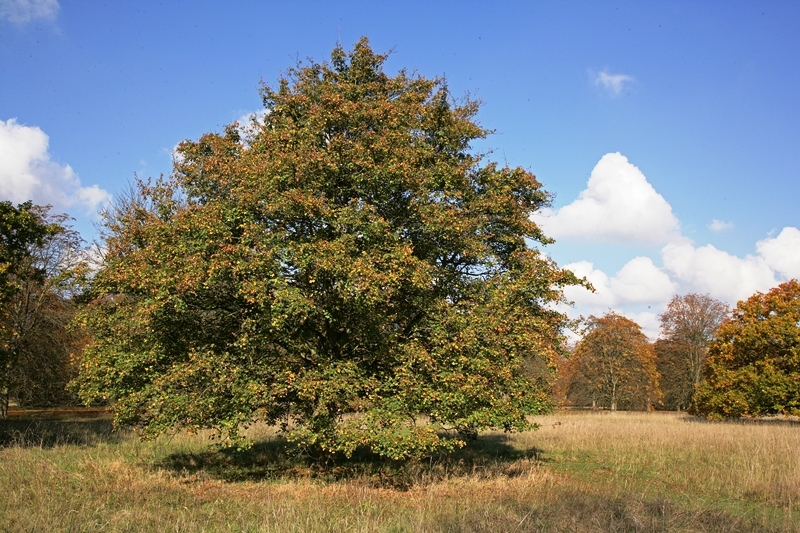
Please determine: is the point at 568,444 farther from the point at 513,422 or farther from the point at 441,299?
the point at 441,299

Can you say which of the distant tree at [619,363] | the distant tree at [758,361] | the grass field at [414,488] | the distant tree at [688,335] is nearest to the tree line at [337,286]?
the grass field at [414,488]

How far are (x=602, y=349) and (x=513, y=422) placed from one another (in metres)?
42.8

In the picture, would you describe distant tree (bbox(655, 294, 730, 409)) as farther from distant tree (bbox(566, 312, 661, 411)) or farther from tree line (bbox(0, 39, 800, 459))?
tree line (bbox(0, 39, 800, 459))

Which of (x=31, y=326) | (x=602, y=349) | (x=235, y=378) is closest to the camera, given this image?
(x=235, y=378)

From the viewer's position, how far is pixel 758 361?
30578 mm

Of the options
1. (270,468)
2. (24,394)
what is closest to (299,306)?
(270,468)

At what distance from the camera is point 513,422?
1302 centimetres

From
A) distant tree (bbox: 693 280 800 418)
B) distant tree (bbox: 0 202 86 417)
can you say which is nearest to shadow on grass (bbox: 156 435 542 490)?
distant tree (bbox: 0 202 86 417)

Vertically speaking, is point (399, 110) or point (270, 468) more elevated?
point (399, 110)

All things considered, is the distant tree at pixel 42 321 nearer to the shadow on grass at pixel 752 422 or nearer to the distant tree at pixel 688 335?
the shadow on grass at pixel 752 422

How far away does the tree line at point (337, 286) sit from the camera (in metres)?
11.5

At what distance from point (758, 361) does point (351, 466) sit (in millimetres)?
25951

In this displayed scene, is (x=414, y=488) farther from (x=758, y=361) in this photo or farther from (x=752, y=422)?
(x=752, y=422)

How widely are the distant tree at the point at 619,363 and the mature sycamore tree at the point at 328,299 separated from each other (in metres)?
40.5
